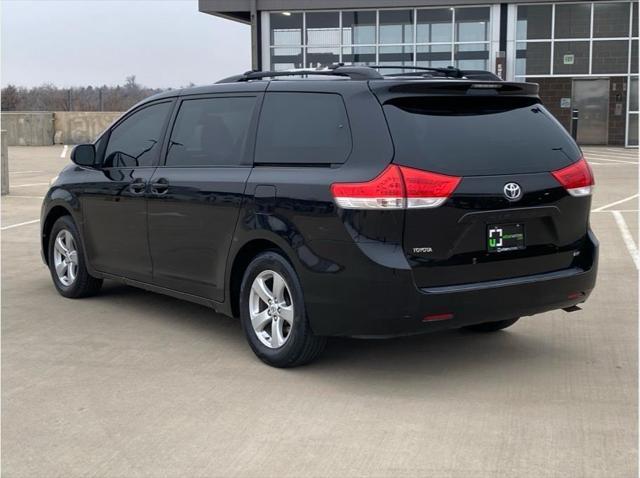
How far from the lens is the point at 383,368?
17.3ft

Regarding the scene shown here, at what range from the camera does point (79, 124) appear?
1357 inches

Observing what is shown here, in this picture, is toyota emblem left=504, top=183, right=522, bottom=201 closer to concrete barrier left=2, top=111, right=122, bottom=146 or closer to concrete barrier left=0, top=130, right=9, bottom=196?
concrete barrier left=0, top=130, right=9, bottom=196

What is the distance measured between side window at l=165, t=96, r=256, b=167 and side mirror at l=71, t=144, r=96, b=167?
102cm

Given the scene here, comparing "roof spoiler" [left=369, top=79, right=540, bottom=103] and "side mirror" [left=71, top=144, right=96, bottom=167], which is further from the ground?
"roof spoiler" [left=369, top=79, right=540, bottom=103]

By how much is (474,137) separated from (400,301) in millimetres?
1048

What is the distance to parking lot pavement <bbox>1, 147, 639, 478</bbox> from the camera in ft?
12.7

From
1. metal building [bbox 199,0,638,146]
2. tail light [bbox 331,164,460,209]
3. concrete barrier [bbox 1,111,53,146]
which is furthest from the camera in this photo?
concrete barrier [bbox 1,111,53,146]

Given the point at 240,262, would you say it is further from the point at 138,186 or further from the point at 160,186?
the point at 138,186

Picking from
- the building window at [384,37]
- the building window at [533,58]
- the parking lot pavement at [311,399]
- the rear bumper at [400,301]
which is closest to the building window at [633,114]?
the building window at [533,58]

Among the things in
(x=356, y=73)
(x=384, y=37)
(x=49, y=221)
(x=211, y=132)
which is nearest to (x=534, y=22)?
(x=384, y=37)

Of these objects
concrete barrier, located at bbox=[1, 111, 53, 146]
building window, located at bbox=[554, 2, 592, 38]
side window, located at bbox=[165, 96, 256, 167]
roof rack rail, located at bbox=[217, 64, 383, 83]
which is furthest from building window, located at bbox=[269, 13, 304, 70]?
roof rack rail, located at bbox=[217, 64, 383, 83]

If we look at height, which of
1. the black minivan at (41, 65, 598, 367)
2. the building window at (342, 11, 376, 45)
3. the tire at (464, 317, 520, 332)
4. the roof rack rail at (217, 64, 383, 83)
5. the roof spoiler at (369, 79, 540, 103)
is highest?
the building window at (342, 11, 376, 45)

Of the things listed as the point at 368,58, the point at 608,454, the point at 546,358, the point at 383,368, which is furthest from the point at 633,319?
the point at 368,58

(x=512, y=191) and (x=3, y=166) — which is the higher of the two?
(x=512, y=191)
